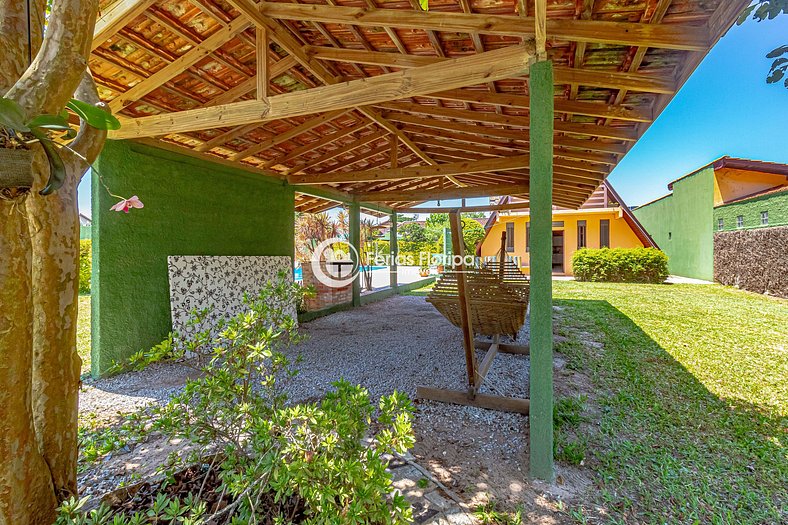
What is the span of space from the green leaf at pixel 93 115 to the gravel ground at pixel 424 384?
220 centimetres

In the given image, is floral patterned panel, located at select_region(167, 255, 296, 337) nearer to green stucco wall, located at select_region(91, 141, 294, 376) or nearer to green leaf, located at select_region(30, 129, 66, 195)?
green stucco wall, located at select_region(91, 141, 294, 376)

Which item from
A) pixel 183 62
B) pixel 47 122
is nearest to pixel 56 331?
pixel 47 122

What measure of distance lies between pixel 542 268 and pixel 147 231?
466 cm

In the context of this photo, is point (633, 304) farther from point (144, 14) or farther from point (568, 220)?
point (144, 14)

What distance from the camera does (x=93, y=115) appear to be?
1033 mm

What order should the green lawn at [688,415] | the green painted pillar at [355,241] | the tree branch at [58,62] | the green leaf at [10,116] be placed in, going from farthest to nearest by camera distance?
the green painted pillar at [355,241] < the green lawn at [688,415] < the tree branch at [58,62] < the green leaf at [10,116]

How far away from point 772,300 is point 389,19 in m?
11.5

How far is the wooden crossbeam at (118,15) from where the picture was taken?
2607 millimetres

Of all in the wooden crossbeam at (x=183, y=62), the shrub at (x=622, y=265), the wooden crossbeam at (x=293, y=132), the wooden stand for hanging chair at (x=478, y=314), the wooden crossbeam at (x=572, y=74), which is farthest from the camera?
the shrub at (x=622, y=265)

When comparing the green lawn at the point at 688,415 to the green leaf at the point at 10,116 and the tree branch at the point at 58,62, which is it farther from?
the tree branch at the point at 58,62

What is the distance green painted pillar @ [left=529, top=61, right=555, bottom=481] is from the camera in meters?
2.27

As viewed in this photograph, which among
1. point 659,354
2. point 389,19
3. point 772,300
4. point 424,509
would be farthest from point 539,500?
point 772,300

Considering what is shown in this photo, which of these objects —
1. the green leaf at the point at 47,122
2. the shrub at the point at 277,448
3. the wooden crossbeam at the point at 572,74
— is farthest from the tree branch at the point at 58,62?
the wooden crossbeam at the point at 572,74

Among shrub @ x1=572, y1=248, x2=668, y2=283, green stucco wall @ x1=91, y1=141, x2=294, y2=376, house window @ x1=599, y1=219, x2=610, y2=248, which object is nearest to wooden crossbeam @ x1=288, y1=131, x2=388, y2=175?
green stucco wall @ x1=91, y1=141, x2=294, y2=376
